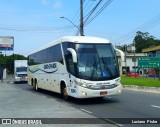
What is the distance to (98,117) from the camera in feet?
41.1

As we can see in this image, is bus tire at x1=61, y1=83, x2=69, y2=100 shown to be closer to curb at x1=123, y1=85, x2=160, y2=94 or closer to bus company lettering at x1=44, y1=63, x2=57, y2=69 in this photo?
bus company lettering at x1=44, y1=63, x2=57, y2=69

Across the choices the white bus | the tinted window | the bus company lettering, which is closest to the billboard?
the tinted window

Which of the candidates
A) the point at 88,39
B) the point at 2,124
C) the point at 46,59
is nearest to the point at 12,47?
the point at 46,59

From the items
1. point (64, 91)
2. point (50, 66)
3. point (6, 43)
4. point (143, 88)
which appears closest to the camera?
point (64, 91)

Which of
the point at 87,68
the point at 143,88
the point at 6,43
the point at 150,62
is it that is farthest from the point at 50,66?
the point at 6,43

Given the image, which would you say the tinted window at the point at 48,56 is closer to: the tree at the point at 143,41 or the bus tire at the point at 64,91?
the bus tire at the point at 64,91

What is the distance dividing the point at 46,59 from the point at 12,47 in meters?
65.2

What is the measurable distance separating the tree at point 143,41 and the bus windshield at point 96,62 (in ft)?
401

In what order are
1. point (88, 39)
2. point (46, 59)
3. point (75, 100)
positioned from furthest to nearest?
point (46, 59) < point (75, 100) < point (88, 39)

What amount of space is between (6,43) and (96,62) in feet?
237

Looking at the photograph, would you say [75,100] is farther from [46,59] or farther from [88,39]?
[46,59]

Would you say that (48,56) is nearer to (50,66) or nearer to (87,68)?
(50,66)

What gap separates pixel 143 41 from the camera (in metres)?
142

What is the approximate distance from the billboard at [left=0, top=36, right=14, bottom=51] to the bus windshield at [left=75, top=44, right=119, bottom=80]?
71.3 meters
